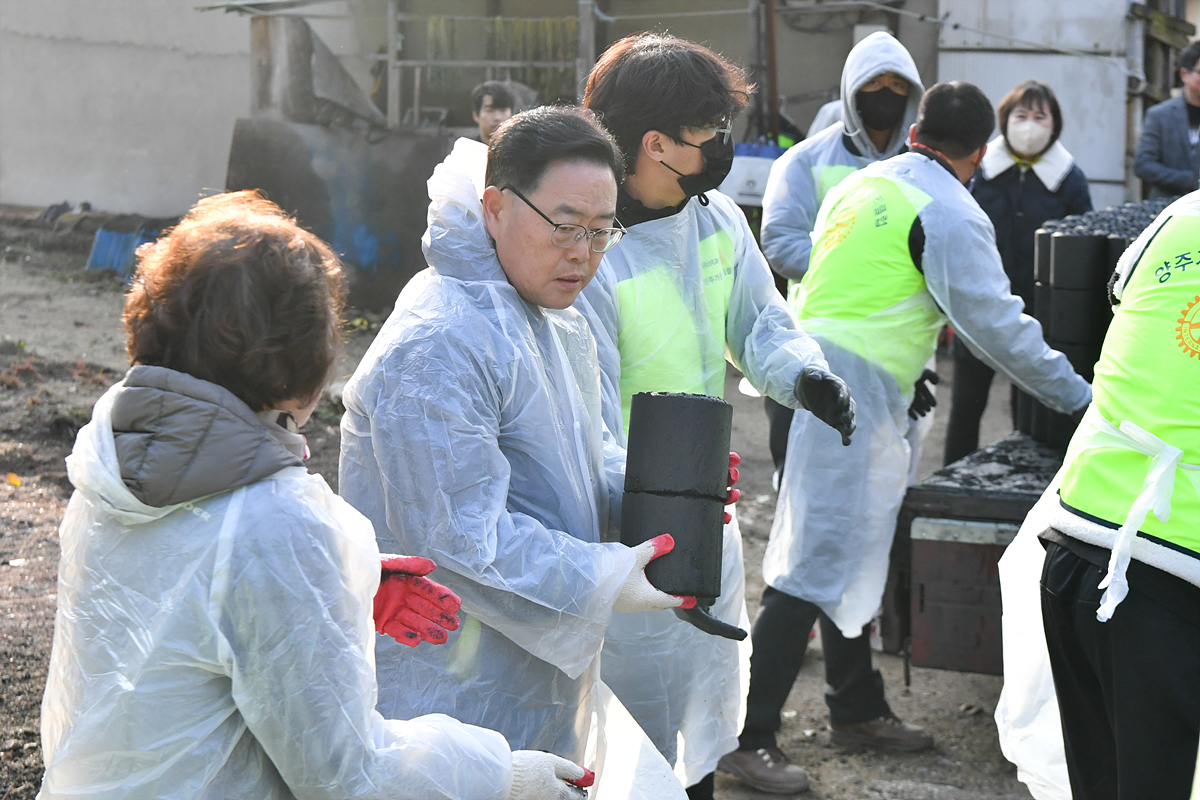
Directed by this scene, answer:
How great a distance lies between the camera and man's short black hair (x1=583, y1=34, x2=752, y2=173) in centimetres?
238

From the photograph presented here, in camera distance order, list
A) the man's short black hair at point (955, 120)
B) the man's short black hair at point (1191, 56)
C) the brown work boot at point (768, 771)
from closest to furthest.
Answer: the brown work boot at point (768, 771), the man's short black hair at point (955, 120), the man's short black hair at point (1191, 56)

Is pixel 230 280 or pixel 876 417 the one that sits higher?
pixel 230 280

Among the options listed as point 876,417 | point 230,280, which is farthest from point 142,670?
point 876,417

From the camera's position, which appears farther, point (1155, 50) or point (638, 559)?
point (1155, 50)

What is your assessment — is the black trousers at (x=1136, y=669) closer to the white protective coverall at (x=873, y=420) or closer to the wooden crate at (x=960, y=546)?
the wooden crate at (x=960, y=546)

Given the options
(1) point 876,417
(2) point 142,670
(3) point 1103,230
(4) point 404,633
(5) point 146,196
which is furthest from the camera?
(5) point 146,196

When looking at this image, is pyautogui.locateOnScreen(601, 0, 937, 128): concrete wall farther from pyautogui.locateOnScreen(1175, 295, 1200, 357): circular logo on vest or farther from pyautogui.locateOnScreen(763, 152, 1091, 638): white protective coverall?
pyautogui.locateOnScreen(1175, 295, 1200, 357): circular logo on vest

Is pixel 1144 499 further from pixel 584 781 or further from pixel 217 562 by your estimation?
pixel 217 562

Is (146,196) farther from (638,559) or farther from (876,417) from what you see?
(638,559)

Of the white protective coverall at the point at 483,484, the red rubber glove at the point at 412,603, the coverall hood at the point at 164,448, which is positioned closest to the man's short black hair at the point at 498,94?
the white protective coverall at the point at 483,484

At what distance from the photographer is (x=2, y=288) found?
8695 mm

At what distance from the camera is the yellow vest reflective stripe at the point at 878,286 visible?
3.28 meters

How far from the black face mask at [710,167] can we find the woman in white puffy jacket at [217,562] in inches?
49.5

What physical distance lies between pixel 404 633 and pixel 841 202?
2.27 meters
